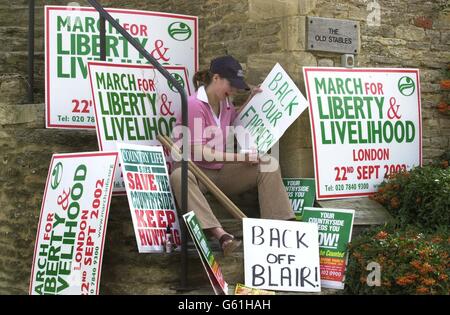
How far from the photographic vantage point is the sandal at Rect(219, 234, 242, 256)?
6.63 m

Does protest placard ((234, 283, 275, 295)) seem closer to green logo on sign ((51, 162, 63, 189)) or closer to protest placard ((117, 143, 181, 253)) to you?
protest placard ((117, 143, 181, 253))

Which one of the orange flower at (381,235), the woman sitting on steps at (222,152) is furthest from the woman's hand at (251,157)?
the orange flower at (381,235)

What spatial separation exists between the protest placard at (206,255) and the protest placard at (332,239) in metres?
0.89

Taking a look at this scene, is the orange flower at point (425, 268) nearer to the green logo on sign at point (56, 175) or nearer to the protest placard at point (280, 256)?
the protest placard at point (280, 256)

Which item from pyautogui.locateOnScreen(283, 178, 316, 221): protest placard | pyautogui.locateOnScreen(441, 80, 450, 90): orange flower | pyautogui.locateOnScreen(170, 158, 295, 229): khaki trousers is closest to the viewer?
pyautogui.locateOnScreen(170, 158, 295, 229): khaki trousers

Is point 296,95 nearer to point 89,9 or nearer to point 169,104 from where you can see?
point 169,104

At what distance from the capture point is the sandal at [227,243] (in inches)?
261

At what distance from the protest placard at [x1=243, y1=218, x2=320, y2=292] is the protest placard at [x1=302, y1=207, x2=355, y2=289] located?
17 cm

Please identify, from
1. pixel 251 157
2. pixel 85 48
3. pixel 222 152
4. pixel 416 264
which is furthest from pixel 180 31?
pixel 416 264

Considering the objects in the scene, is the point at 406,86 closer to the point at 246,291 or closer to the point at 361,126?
the point at 361,126

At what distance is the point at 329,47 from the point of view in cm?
791

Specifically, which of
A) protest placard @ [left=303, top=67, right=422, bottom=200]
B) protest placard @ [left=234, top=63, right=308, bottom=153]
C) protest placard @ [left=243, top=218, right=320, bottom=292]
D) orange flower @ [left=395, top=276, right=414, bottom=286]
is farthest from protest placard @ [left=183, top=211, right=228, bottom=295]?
protest placard @ [left=303, top=67, right=422, bottom=200]

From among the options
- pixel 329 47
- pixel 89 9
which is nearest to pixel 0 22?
pixel 89 9

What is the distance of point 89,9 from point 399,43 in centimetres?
270
